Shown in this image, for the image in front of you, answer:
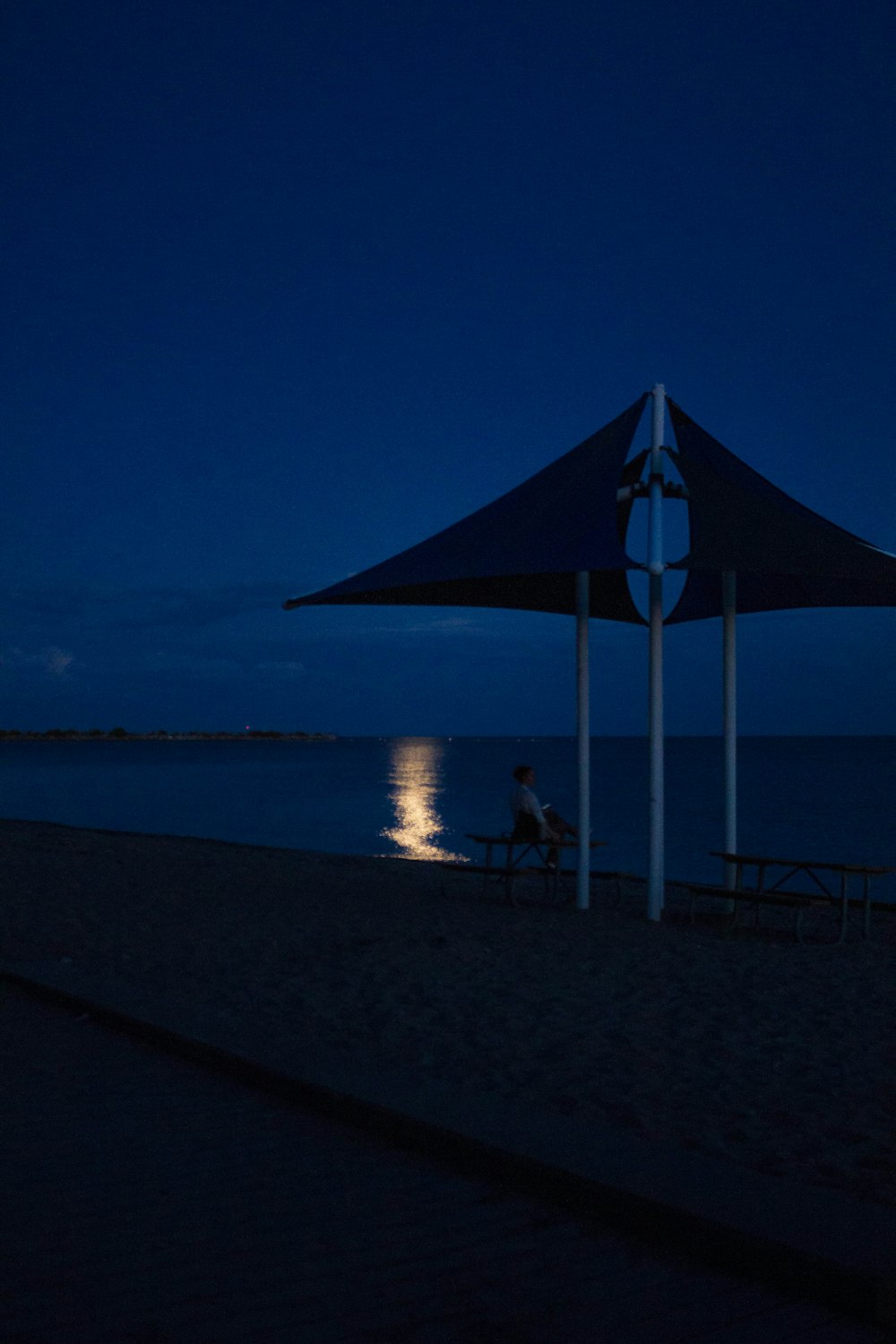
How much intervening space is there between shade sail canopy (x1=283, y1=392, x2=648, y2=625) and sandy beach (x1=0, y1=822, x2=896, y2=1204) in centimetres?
270

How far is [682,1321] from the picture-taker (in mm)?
2443

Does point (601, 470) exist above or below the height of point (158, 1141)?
above

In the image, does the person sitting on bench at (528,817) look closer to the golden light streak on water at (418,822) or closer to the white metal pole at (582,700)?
the white metal pole at (582,700)

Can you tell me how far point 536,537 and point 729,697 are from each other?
9.46 ft

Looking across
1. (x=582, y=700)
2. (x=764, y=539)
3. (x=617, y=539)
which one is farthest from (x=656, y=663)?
(x=764, y=539)

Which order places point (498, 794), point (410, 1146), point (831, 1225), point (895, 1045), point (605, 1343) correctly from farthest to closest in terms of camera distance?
point (498, 794), point (895, 1045), point (410, 1146), point (831, 1225), point (605, 1343)

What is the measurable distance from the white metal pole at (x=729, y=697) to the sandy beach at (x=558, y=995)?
36.9 inches

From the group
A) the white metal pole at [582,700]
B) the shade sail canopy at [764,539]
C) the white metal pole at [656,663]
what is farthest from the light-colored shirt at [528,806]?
the shade sail canopy at [764,539]

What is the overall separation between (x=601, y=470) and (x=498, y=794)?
41.3 m

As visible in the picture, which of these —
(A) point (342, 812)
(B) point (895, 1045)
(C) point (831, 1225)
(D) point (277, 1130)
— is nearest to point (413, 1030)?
(D) point (277, 1130)

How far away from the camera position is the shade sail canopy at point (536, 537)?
780 cm

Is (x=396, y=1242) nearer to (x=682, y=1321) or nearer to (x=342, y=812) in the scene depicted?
(x=682, y=1321)

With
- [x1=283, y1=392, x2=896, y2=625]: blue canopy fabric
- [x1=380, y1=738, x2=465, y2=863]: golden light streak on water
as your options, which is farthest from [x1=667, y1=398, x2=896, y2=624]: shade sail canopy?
[x1=380, y1=738, x2=465, y2=863]: golden light streak on water

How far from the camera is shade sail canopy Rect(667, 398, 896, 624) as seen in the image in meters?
7.50
